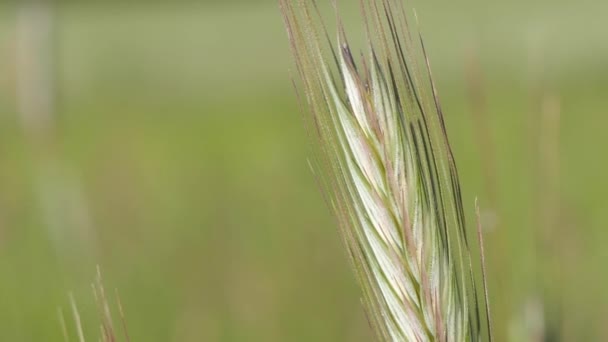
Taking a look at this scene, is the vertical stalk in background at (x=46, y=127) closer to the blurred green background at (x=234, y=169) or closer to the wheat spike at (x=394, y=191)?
the blurred green background at (x=234, y=169)

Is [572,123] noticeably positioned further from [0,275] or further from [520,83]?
[0,275]

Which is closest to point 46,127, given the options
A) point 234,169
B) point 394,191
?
point 234,169

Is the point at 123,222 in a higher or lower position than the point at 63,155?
lower

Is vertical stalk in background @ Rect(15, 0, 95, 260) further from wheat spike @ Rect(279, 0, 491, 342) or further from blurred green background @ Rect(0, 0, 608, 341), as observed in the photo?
wheat spike @ Rect(279, 0, 491, 342)

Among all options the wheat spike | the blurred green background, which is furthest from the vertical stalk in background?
the wheat spike

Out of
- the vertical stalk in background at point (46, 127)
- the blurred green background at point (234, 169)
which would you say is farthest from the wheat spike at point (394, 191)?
the vertical stalk in background at point (46, 127)

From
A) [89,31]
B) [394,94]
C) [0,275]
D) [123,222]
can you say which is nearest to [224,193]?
[123,222]
